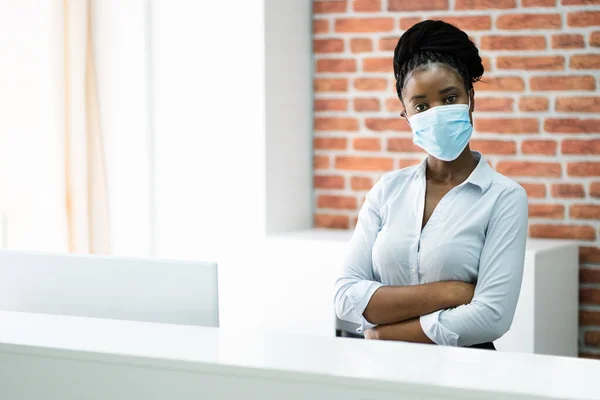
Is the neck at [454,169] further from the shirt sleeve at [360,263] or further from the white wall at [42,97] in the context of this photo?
the white wall at [42,97]

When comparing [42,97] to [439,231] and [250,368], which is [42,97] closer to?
[439,231]

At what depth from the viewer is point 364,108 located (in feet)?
11.8

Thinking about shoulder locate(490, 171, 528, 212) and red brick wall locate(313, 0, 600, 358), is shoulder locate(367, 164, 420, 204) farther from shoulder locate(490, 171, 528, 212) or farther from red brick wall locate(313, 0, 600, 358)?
red brick wall locate(313, 0, 600, 358)

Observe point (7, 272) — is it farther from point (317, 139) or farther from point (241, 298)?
point (317, 139)

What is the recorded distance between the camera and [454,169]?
1940mm

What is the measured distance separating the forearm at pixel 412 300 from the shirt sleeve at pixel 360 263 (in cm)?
5

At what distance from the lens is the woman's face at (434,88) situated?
1873mm

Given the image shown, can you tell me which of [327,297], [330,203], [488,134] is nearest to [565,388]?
[327,297]

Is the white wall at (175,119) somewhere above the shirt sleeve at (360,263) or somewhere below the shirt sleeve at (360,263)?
above

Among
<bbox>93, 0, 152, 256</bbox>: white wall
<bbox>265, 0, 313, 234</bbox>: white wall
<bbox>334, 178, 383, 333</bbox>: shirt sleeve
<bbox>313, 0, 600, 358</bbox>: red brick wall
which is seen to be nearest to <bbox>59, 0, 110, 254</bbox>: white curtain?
<bbox>93, 0, 152, 256</bbox>: white wall

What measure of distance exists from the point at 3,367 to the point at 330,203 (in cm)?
247

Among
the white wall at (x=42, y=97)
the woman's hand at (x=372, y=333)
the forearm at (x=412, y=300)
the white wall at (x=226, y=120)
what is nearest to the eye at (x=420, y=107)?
the forearm at (x=412, y=300)

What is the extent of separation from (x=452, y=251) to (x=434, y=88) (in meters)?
0.36

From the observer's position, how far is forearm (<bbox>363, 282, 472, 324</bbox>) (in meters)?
1.80
